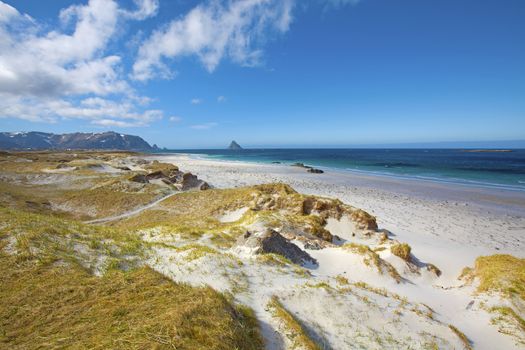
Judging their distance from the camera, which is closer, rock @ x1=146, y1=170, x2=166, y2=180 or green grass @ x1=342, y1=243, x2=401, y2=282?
green grass @ x1=342, y1=243, x2=401, y2=282

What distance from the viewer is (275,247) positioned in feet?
36.1

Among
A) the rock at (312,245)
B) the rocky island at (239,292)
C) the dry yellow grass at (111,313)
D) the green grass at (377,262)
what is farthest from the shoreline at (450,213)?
the dry yellow grass at (111,313)

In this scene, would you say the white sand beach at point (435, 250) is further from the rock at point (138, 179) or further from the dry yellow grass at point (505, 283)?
the rock at point (138, 179)

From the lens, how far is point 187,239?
12305 millimetres

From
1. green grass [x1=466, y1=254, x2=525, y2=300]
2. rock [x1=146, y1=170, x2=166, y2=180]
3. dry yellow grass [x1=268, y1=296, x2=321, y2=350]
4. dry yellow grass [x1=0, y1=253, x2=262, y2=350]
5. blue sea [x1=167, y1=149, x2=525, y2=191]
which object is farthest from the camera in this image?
blue sea [x1=167, y1=149, x2=525, y2=191]

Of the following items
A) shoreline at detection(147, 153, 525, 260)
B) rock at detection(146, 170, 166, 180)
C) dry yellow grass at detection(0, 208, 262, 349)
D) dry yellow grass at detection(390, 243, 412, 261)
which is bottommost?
shoreline at detection(147, 153, 525, 260)

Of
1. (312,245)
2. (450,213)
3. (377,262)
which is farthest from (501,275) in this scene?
(450,213)

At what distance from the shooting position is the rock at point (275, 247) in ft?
35.3

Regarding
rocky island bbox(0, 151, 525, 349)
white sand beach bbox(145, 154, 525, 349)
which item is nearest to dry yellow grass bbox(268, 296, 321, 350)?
rocky island bbox(0, 151, 525, 349)

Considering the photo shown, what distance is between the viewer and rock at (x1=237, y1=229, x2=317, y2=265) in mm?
10762

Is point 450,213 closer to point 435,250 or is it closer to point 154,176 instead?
Result: point 435,250

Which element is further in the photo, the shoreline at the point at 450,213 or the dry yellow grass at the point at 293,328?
the shoreline at the point at 450,213

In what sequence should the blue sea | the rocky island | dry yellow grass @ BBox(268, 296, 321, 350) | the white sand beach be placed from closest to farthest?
the rocky island
dry yellow grass @ BBox(268, 296, 321, 350)
the white sand beach
the blue sea

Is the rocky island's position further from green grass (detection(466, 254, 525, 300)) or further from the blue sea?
the blue sea
